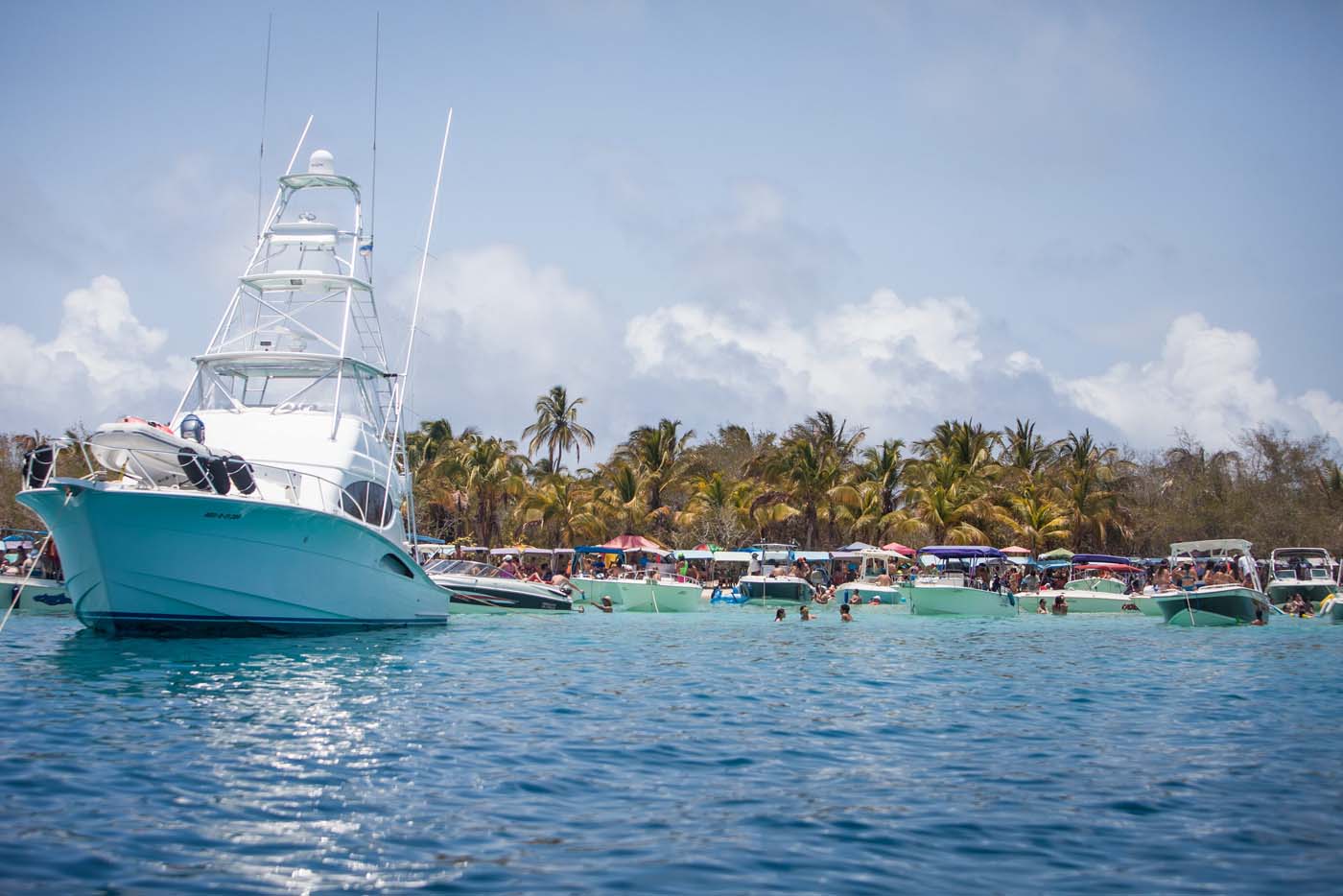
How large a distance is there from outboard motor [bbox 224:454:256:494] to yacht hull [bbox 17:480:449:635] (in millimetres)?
616

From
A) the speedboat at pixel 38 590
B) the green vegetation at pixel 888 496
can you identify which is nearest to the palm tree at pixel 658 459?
the green vegetation at pixel 888 496

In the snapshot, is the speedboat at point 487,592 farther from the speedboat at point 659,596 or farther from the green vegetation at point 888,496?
the green vegetation at point 888,496

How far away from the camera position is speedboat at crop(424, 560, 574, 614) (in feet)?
119

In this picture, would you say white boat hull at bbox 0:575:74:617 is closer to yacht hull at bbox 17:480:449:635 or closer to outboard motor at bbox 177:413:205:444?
yacht hull at bbox 17:480:449:635

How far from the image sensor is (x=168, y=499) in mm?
19547

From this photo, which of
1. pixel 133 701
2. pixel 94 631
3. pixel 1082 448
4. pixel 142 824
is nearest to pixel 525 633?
pixel 94 631

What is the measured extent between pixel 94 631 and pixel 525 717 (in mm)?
13326

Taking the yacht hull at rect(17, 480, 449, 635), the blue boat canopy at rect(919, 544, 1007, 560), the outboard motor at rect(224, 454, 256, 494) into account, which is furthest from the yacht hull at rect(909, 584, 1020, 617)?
the outboard motor at rect(224, 454, 256, 494)

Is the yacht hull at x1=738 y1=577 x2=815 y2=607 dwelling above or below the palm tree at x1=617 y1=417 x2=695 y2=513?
below

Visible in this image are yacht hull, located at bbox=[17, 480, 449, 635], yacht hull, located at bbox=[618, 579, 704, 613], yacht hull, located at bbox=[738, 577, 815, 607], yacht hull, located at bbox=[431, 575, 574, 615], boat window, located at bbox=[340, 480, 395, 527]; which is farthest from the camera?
yacht hull, located at bbox=[738, 577, 815, 607]

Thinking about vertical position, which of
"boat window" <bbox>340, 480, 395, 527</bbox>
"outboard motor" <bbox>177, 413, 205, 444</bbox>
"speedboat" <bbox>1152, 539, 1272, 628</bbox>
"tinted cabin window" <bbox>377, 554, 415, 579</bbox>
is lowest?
"speedboat" <bbox>1152, 539, 1272, 628</bbox>

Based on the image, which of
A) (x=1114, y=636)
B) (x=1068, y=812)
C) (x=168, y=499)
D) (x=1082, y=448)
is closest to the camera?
(x=1068, y=812)

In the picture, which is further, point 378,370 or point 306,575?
point 378,370

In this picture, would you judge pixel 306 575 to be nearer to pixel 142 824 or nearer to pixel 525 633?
pixel 525 633
